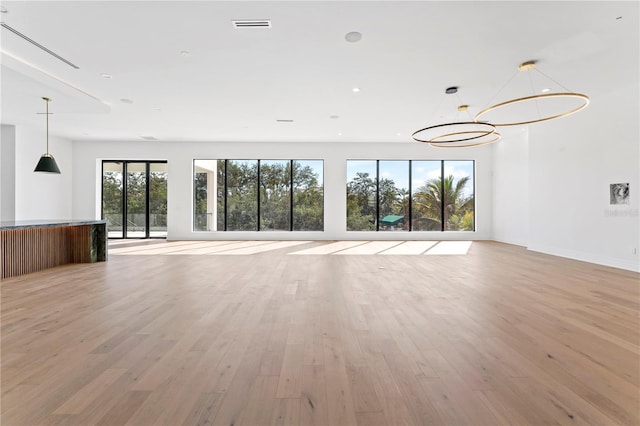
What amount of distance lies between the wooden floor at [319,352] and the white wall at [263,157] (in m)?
6.12

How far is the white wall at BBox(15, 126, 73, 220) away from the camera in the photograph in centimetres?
880

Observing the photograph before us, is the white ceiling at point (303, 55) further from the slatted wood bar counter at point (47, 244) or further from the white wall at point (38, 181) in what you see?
the slatted wood bar counter at point (47, 244)

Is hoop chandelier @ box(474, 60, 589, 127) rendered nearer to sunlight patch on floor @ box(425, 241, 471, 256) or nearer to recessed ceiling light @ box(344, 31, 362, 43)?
recessed ceiling light @ box(344, 31, 362, 43)

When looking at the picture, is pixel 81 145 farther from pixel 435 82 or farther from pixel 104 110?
pixel 435 82

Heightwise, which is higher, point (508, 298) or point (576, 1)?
point (576, 1)

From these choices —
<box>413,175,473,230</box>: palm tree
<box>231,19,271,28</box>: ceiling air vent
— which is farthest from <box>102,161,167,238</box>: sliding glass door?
<box>413,175,473,230</box>: palm tree

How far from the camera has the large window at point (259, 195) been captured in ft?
36.2

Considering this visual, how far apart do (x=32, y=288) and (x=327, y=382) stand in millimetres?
4768

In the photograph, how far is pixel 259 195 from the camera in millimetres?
11102

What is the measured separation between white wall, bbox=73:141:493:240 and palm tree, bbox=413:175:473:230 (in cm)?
36

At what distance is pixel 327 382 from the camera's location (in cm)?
199

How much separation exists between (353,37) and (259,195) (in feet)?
25.2

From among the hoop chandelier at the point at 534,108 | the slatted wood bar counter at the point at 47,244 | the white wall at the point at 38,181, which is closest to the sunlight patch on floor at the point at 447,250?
the hoop chandelier at the point at 534,108

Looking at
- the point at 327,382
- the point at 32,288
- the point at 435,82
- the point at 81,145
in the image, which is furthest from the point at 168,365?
the point at 81,145
